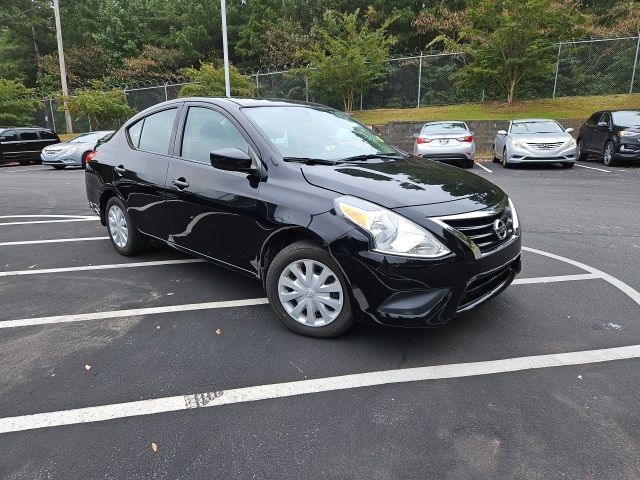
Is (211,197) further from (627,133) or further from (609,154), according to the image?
(609,154)

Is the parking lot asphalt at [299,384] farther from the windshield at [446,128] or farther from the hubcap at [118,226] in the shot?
the windshield at [446,128]

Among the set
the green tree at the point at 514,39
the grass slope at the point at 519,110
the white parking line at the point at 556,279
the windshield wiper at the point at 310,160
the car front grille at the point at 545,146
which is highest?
the green tree at the point at 514,39

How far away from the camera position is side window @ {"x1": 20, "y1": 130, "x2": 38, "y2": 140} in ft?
63.2

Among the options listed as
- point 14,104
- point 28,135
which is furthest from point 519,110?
point 14,104

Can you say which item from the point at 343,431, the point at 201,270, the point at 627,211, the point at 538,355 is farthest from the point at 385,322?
the point at 627,211

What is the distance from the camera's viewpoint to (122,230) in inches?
207

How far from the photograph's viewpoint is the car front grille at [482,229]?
9.95ft

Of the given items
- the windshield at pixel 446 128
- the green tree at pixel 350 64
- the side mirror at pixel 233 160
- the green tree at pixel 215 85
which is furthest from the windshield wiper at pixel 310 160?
the green tree at pixel 215 85

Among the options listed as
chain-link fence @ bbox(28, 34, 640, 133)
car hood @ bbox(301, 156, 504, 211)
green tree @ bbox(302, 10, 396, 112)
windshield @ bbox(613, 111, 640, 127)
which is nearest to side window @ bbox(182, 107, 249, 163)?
car hood @ bbox(301, 156, 504, 211)

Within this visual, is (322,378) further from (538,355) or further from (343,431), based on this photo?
(538,355)

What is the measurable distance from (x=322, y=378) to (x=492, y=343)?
1.21 meters

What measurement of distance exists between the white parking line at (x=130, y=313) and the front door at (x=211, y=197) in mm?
357

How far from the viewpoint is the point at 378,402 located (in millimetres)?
2664

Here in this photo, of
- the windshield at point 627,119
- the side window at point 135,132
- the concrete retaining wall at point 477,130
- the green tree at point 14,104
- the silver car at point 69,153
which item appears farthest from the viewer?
the green tree at point 14,104
